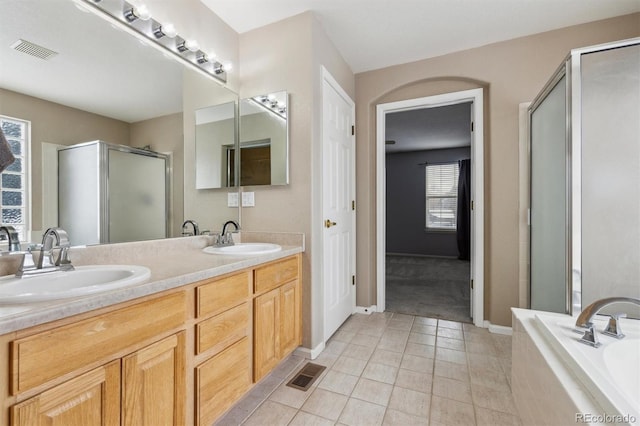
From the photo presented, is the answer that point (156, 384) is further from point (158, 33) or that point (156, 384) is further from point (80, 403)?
point (158, 33)

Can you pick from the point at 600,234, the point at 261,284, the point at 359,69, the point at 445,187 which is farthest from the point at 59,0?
the point at 445,187

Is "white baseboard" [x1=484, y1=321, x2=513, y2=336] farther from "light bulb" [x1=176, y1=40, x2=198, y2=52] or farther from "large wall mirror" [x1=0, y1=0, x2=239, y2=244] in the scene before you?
"light bulb" [x1=176, y1=40, x2=198, y2=52]

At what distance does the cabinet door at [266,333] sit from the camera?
4.97 ft

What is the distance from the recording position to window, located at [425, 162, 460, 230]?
6199 mm

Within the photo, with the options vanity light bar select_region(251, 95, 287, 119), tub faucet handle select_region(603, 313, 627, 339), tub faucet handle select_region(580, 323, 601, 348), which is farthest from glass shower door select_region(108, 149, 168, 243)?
tub faucet handle select_region(603, 313, 627, 339)

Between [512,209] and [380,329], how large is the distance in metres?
1.54

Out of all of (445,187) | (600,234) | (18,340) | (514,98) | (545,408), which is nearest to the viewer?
(18,340)

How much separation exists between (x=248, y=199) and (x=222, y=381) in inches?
50.8

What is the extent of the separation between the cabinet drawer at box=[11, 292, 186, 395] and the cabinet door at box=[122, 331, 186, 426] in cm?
7

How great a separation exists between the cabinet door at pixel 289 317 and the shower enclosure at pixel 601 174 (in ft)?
5.07

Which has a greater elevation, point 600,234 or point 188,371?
point 600,234

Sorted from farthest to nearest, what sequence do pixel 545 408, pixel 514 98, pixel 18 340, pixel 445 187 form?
1. pixel 445 187
2. pixel 514 98
3. pixel 545 408
4. pixel 18 340

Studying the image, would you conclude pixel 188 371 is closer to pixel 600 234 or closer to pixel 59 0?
pixel 59 0

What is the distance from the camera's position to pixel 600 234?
1447 mm
